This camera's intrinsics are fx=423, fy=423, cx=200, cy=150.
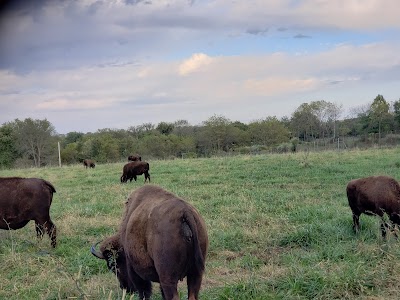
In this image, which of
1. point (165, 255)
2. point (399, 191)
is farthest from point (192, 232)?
point (399, 191)

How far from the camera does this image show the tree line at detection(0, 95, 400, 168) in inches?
1863

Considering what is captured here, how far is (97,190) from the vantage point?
17.0 metres

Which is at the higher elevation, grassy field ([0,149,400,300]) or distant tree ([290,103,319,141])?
distant tree ([290,103,319,141])

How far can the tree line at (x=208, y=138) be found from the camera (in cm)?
4731

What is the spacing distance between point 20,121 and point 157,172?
115 feet

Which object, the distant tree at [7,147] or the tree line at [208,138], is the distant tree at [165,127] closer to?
the tree line at [208,138]

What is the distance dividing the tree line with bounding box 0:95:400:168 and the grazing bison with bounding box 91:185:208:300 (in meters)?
39.9

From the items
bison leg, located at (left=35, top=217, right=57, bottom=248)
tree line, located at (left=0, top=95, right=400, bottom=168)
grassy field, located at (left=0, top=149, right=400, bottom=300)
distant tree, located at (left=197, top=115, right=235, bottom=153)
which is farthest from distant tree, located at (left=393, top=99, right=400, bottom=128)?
bison leg, located at (left=35, top=217, right=57, bottom=248)

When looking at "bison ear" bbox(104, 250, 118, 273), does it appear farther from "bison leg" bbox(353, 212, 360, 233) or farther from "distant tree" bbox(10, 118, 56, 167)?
"distant tree" bbox(10, 118, 56, 167)

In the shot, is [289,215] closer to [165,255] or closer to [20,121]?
[165,255]

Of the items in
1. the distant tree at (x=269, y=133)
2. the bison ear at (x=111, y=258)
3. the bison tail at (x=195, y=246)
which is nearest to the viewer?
the bison tail at (x=195, y=246)

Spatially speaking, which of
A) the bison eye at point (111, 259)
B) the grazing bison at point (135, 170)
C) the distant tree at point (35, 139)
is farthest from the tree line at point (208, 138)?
the bison eye at point (111, 259)

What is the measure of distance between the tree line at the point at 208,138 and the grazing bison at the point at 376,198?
35.7 meters

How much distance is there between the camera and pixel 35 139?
164ft
